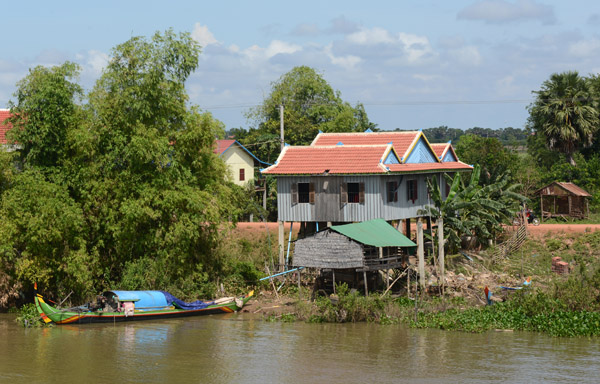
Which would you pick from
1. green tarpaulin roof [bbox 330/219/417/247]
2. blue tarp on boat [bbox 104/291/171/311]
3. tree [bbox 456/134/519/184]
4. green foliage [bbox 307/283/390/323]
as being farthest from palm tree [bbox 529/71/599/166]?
blue tarp on boat [bbox 104/291/171/311]

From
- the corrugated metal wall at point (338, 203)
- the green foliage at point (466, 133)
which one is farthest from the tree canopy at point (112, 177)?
the green foliage at point (466, 133)

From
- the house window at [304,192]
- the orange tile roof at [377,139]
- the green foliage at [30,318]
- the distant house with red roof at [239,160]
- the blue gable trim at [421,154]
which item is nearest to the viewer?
the green foliage at [30,318]

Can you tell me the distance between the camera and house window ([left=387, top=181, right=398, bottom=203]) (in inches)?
1296

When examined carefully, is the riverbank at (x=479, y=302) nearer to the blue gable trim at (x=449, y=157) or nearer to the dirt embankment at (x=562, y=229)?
the dirt embankment at (x=562, y=229)

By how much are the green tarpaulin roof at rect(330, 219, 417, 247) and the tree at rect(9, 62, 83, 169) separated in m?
11.6

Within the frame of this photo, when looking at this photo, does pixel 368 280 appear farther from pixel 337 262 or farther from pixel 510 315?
pixel 510 315

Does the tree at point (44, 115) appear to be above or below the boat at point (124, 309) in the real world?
above

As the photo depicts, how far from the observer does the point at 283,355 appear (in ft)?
77.0

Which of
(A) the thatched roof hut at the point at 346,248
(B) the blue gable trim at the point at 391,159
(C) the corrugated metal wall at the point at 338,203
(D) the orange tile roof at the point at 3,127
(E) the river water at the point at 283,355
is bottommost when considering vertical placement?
(E) the river water at the point at 283,355

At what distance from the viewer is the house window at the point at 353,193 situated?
106ft

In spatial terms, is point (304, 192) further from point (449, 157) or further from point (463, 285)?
point (449, 157)

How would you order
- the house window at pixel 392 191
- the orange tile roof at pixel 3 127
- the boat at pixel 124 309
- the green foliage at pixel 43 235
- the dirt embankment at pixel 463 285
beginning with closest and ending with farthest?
the boat at pixel 124 309
the green foliage at pixel 43 235
the dirt embankment at pixel 463 285
the house window at pixel 392 191
the orange tile roof at pixel 3 127

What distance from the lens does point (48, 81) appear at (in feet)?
99.7

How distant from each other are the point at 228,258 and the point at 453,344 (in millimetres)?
12537
